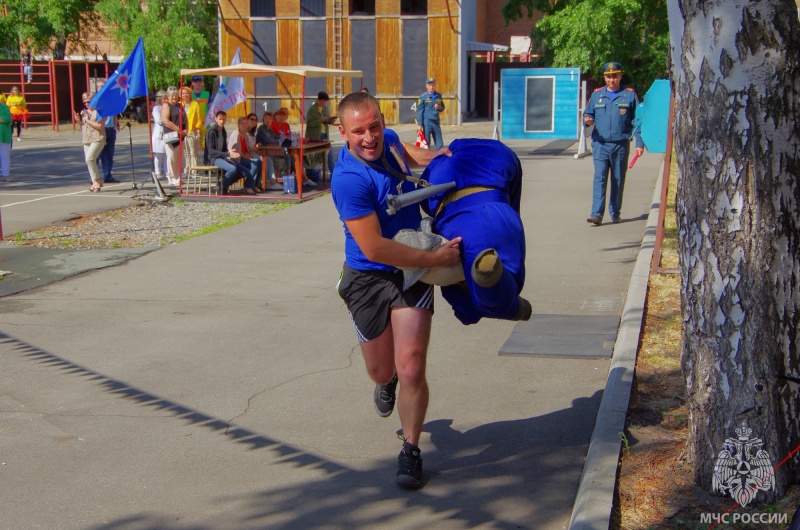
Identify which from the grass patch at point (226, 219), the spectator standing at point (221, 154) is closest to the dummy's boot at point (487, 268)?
the grass patch at point (226, 219)

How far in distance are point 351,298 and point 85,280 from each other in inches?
218

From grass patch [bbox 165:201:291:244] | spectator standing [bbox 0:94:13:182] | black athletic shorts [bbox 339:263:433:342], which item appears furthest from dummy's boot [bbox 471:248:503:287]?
spectator standing [bbox 0:94:13:182]

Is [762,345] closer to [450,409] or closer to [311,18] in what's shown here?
[450,409]

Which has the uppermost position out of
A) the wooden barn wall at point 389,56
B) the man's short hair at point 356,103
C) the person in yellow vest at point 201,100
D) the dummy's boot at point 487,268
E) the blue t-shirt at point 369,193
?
the wooden barn wall at point 389,56

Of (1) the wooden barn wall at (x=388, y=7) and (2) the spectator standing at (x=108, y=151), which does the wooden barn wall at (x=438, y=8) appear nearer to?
(1) the wooden barn wall at (x=388, y=7)

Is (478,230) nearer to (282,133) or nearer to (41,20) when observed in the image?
(282,133)

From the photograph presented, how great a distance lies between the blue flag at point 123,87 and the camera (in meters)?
14.6

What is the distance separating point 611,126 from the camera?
440 inches

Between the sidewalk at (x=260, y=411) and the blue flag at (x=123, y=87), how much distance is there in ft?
19.8

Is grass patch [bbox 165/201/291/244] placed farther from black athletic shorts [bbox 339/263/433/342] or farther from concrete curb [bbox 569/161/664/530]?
black athletic shorts [bbox 339/263/433/342]

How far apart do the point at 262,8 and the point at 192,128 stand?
23032 millimetres

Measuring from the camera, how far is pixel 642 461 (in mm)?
4473

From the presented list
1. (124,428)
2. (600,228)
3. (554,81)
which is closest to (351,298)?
(124,428)

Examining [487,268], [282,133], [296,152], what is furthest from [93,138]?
[487,268]
